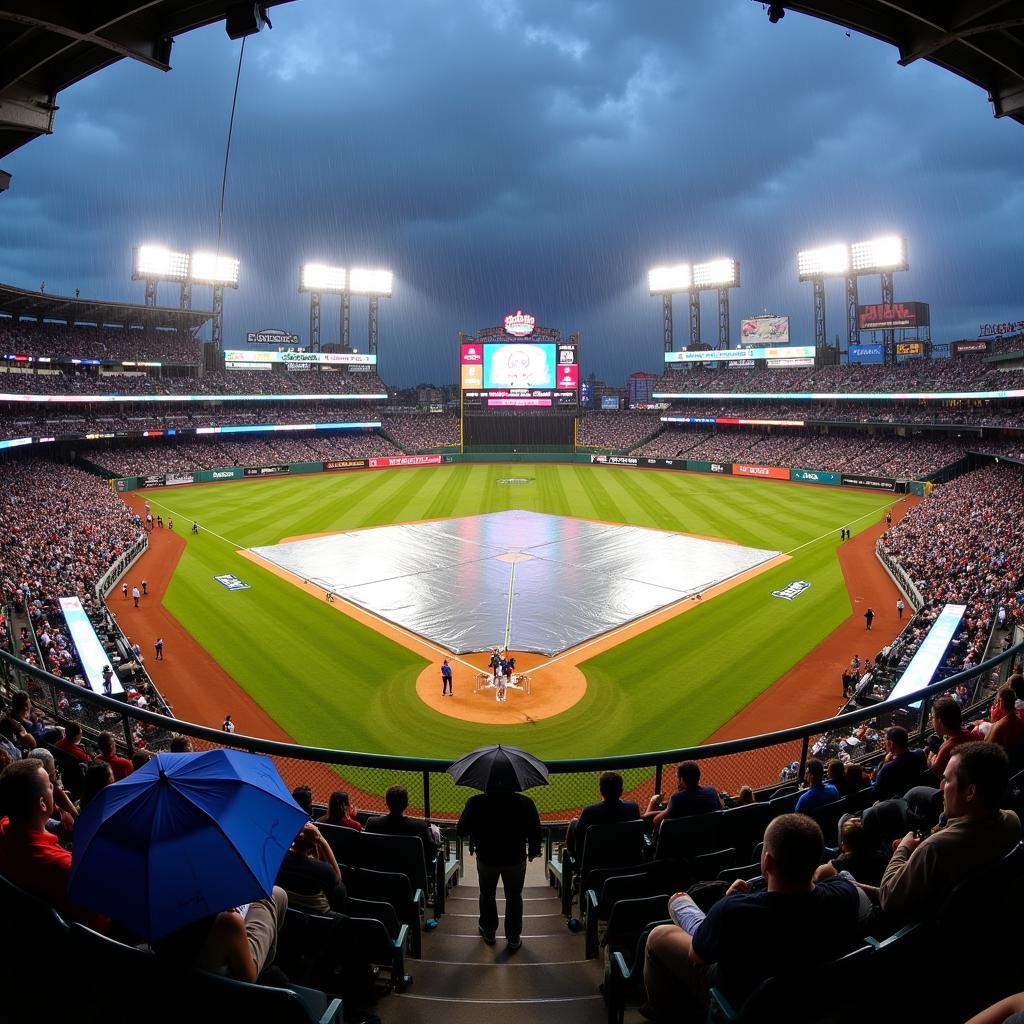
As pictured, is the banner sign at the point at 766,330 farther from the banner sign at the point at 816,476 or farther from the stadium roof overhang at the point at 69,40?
the stadium roof overhang at the point at 69,40

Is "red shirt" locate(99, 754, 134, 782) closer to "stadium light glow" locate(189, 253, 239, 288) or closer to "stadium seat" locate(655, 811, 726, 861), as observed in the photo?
"stadium seat" locate(655, 811, 726, 861)

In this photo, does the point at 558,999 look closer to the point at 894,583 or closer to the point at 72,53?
the point at 72,53

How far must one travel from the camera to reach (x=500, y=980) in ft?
14.9

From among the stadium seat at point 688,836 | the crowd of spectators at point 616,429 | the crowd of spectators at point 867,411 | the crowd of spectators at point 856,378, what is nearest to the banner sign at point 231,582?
the stadium seat at point 688,836

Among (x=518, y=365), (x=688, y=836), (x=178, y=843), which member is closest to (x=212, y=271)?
(x=518, y=365)

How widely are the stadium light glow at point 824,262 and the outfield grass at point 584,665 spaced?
35.9m

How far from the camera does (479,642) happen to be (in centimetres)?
2311

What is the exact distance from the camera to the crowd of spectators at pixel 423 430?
84.9m

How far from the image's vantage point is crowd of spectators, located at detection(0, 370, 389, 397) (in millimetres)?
57500

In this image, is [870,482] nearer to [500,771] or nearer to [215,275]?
[500,771]

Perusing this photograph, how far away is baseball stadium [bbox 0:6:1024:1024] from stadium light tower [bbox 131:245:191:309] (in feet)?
2.57

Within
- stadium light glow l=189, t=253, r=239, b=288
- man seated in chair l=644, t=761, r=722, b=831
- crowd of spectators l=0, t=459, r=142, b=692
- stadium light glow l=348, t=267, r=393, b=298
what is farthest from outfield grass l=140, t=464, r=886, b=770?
stadium light glow l=348, t=267, r=393, b=298

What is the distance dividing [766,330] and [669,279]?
1474cm

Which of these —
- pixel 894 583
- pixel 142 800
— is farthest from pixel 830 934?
pixel 894 583
